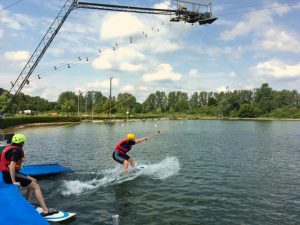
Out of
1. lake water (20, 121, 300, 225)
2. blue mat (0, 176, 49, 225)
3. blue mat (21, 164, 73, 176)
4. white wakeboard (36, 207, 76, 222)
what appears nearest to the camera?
blue mat (0, 176, 49, 225)

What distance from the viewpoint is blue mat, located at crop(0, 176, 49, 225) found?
10648 millimetres

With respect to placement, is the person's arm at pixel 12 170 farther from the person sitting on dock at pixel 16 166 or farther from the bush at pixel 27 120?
the bush at pixel 27 120

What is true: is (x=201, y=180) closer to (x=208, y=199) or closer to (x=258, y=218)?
(x=208, y=199)

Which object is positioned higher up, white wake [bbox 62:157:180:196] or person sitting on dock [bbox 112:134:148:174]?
person sitting on dock [bbox 112:134:148:174]

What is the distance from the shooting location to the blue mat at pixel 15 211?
1065 centimetres

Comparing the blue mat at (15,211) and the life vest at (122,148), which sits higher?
the life vest at (122,148)

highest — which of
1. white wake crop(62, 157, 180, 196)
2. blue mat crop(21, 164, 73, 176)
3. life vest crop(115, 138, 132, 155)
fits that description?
life vest crop(115, 138, 132, 155)

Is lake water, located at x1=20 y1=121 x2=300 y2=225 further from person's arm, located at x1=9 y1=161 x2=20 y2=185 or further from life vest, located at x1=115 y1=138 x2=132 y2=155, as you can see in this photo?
person's arm, located at x1=9 y1=161 x2=20 y2=185

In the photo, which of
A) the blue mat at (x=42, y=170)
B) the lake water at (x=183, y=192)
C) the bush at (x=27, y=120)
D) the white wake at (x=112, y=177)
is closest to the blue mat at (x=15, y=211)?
the lake water at (x=183, y=192)

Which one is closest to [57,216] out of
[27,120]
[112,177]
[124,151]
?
[112,177]

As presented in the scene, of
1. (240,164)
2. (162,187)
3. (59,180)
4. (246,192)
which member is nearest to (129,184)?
(162,187)

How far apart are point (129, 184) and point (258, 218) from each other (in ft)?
28.1

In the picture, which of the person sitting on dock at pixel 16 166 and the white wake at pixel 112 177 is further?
the white wake at pixel 112 177

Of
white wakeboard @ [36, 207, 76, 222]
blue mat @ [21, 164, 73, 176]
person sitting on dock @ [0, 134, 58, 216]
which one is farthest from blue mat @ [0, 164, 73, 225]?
blue mat @ [21, 164, 73, 176]
